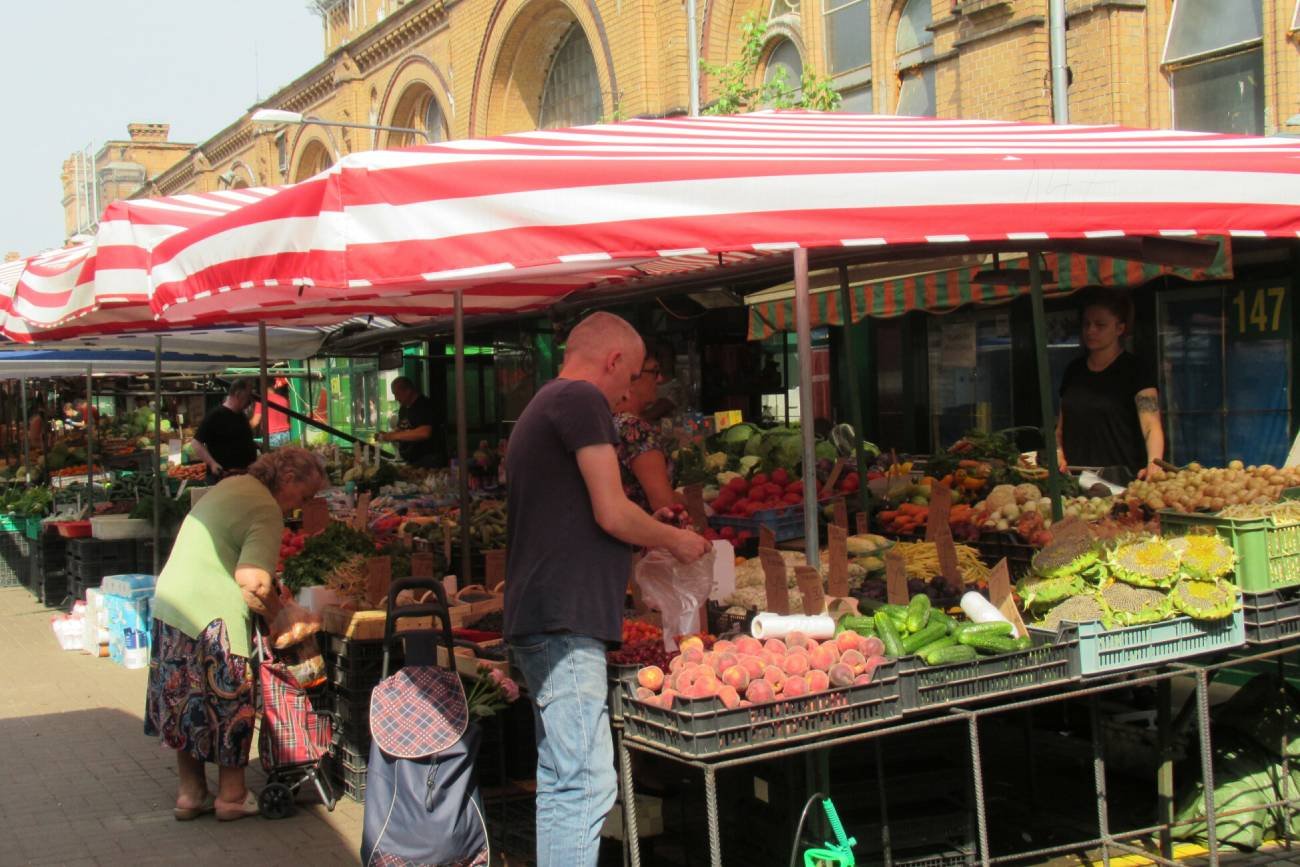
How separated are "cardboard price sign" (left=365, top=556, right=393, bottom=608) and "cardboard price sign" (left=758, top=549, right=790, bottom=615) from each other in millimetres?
2157

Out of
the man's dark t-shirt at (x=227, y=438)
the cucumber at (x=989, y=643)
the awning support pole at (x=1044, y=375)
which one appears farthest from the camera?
the man's dark t-shirt at (x=227, y=438)

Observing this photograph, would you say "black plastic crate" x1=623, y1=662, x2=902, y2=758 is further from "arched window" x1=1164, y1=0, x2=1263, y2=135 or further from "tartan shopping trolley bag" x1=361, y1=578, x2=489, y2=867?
"arched window" x1=1164, y1=0, x2=1263, y2=135

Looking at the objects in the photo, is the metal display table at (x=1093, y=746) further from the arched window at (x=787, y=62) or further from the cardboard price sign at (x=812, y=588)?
the arched window at (x=787, y=62)

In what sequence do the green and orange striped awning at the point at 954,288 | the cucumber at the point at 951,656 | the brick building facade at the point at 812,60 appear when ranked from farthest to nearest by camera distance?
the brick building facade at the point at 812,60 → the green and orange striped awning at the point at 954,288 → the cucumber at the point at 951,656

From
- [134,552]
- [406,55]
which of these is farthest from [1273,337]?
[406,55]

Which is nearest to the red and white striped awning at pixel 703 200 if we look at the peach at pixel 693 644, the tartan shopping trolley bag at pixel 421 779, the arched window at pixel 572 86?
the peach at pixel 693 644

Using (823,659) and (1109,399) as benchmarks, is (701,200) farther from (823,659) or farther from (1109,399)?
(1109,399)

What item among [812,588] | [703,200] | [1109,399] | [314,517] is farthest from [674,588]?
[314,517]

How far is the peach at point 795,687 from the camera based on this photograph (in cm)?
373

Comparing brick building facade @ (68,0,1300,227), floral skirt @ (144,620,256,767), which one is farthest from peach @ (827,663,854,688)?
brick building facade @ (68,0,1300,227)

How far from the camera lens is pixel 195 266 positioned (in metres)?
4.96

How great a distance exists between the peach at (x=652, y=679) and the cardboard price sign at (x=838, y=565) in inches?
51.2

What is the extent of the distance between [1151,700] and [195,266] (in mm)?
4959

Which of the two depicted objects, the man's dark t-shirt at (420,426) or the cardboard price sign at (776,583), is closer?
the cardboard price sign at (776,583)
